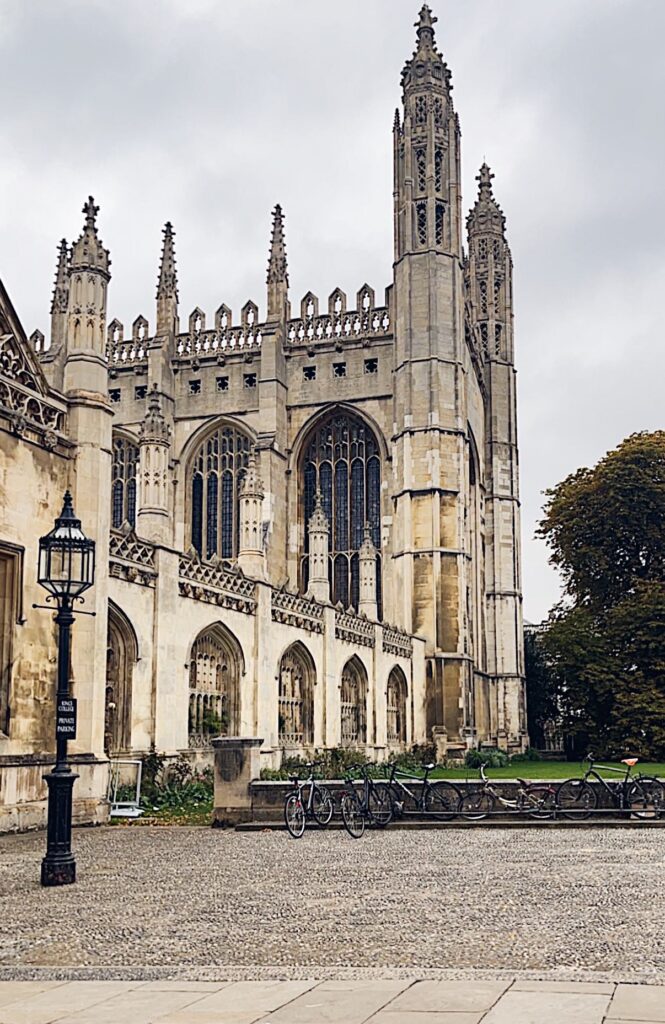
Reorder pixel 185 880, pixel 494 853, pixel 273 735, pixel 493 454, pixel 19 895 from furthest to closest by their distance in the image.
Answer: pixel 493 454 < pixel 273 735 < pixel 494 853 < pixel 185 880 < pixel 19 895

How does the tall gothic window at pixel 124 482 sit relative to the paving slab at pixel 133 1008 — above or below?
above

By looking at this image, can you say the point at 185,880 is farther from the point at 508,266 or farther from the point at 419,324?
the point at 508,266

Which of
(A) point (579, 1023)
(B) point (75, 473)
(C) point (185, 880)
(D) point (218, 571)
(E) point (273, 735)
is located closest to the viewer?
(A) point (579, 1023)

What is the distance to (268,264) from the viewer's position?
45062mm

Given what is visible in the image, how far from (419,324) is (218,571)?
21.9 m

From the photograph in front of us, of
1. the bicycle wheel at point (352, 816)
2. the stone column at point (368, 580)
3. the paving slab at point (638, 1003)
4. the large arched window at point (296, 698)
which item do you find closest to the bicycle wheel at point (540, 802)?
the bicycle wheel at point (352, 816)

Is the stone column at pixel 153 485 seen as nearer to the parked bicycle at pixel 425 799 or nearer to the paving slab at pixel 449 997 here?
the parked bicycle at pixel 425 799

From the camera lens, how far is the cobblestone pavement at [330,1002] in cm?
516

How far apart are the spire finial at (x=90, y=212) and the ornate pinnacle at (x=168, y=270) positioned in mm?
28494

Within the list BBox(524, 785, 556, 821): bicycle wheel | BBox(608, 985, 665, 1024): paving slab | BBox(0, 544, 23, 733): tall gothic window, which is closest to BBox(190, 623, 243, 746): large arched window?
BBox(0, 544, 23, 733): tall gothic window

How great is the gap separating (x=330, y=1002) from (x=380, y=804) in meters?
9.87

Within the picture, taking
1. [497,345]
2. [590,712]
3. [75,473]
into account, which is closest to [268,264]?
[497,345]

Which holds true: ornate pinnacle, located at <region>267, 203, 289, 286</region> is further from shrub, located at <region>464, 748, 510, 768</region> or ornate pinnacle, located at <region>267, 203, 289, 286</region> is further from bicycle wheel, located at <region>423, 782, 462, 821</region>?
bicycle wheel, located at <region>423, 782, 462, 821</region>

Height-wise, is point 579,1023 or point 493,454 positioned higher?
point 493,454
